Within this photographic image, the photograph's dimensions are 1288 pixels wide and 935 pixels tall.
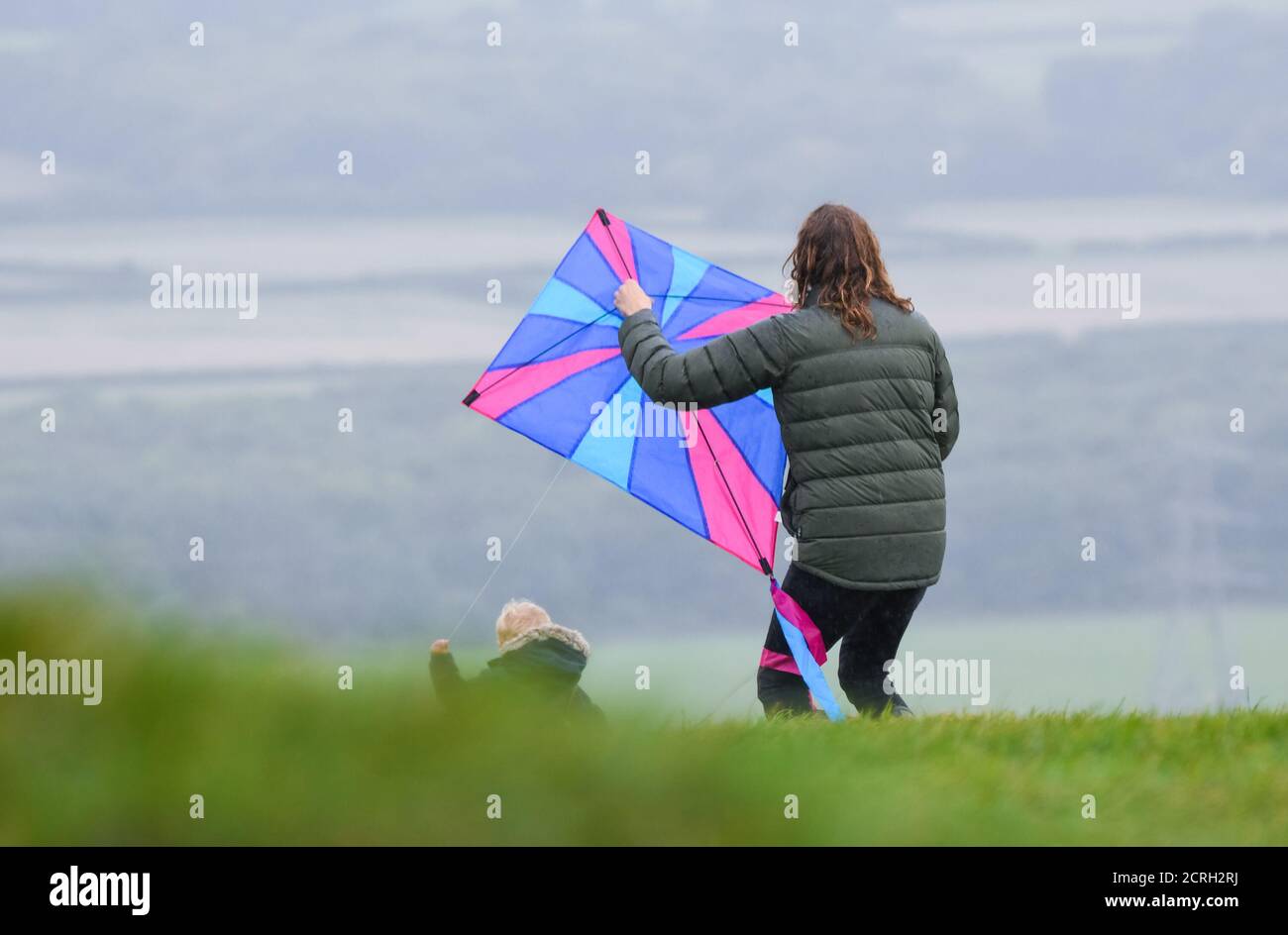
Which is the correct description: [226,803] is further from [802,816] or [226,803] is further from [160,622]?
[802,816]

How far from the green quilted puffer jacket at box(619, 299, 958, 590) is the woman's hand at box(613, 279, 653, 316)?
8.0 inches

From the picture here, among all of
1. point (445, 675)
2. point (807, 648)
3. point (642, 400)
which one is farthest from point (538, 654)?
point (642, 400)

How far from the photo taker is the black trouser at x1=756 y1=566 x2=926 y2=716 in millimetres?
5910

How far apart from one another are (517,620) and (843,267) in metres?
1.94

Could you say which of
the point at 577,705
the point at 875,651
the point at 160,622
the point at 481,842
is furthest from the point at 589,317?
the point at 481,842

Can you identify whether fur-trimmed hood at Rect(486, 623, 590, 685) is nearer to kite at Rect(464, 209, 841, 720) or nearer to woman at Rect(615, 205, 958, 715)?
woman at Rect(615, 205, 958, 715)

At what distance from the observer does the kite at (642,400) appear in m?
6.60

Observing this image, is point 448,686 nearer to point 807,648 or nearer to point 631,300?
point 807,648

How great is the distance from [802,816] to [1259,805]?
2309mm

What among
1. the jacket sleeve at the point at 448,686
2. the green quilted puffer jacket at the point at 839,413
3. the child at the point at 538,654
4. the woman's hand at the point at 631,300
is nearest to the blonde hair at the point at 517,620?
the child at the point at 538,654

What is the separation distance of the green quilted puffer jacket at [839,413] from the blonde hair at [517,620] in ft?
3.28

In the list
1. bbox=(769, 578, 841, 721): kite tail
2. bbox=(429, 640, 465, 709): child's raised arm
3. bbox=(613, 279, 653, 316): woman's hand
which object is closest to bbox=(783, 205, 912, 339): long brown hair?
bbox=(613, 279, 653, 316): woman's hand

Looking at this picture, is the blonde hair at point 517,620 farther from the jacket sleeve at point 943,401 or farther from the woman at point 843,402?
the jacket sleeve at point 943,401
